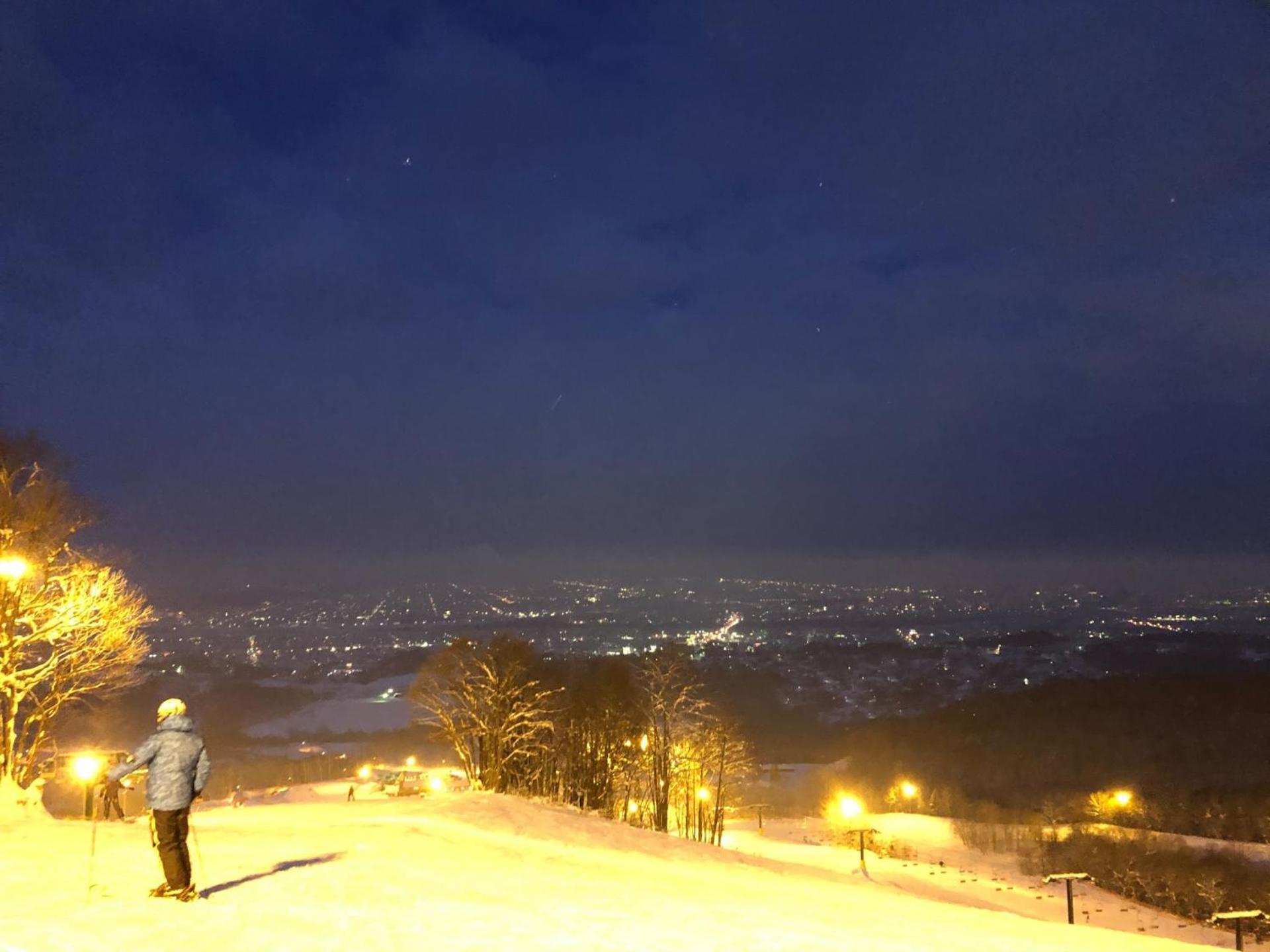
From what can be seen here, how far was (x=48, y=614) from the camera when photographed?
1819 centimetres

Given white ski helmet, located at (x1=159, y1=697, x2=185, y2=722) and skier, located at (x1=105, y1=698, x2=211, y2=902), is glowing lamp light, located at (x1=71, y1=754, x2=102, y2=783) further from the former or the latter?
white ski helmet, located at (x1=159, y1=697, x2=185, y2=722)

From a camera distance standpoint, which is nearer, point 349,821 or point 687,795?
point 349,821

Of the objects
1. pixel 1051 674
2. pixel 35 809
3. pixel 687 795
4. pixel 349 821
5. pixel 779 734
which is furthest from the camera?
pixel 1051 674

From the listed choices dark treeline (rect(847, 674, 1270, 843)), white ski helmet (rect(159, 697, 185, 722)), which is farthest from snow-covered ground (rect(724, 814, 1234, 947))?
white ski helmet (rect(159, 697, 185, 722))

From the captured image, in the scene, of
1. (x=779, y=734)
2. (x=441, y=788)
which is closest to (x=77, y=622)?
(x=441, y=788)

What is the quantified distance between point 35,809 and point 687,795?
2789cm

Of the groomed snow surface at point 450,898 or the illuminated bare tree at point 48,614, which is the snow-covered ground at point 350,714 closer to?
the illuminated bare tree at point 48,614

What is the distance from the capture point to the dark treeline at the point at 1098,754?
52719 millimetres

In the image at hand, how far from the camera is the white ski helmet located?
783 centimetres

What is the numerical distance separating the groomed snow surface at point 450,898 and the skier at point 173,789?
24 cm

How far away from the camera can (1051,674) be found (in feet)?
302

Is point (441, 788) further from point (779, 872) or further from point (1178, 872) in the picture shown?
point (1178, 872)

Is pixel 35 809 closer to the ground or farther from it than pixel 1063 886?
farther from it

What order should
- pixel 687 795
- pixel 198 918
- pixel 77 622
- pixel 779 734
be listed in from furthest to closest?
pixel 779 734, pixel 687 795, pixel 77 622, pixel 198 918
